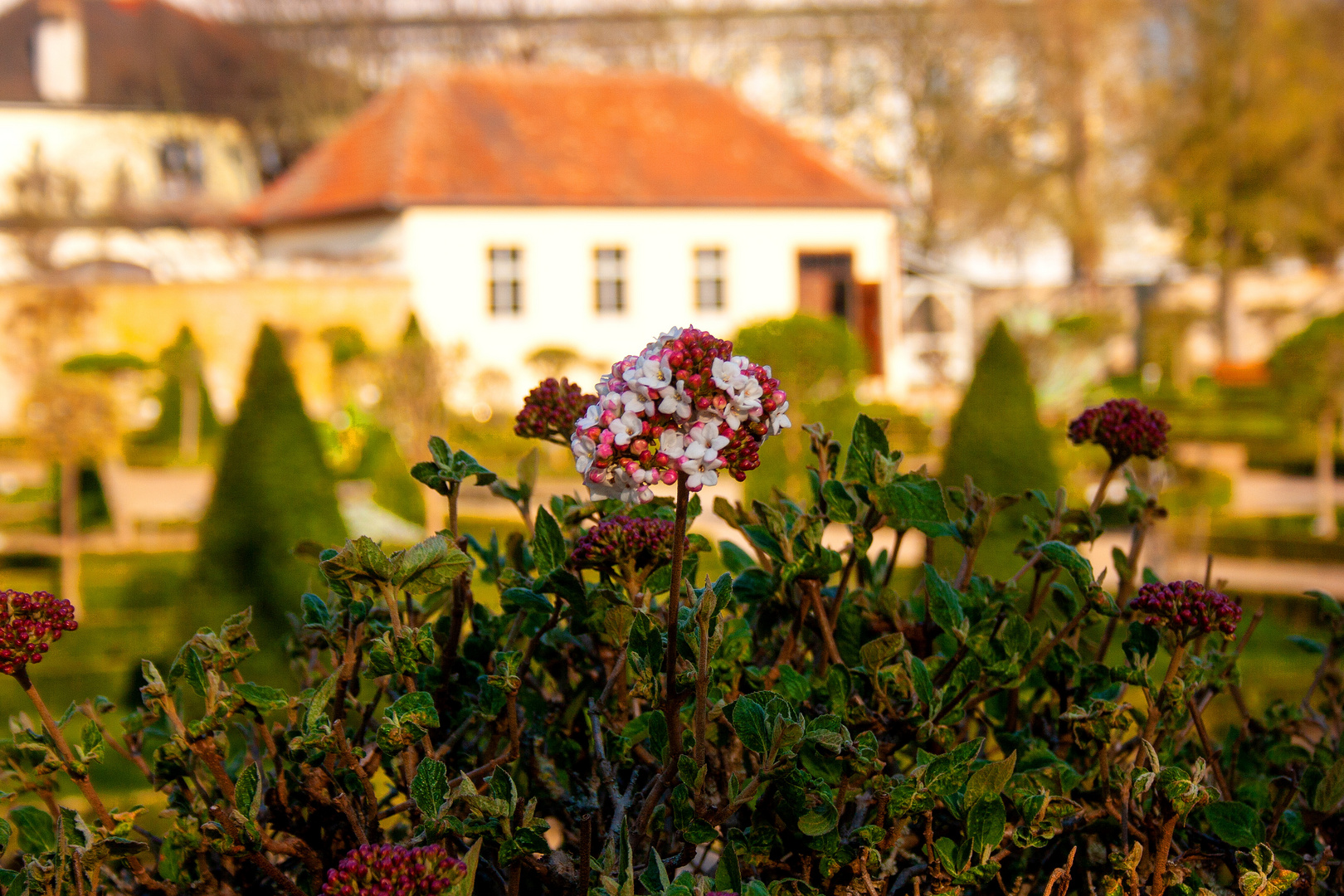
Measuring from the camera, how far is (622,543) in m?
1.34

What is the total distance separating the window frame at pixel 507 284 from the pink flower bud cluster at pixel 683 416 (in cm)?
2018

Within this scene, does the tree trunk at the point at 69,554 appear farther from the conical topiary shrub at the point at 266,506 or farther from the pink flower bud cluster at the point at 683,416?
the pink flower bud cluster at the point at 683,416

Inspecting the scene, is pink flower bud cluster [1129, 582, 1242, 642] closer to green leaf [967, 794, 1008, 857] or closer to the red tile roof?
green leaf [967, 794, 1008, 857]

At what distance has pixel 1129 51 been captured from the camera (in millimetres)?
30938

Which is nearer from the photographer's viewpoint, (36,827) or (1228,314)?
(36,827)

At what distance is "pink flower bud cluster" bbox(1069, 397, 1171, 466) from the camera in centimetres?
173

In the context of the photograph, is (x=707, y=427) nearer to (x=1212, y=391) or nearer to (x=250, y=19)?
(x=1212, y=391)

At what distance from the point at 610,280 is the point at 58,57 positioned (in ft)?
59.5

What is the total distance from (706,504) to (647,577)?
10.00m

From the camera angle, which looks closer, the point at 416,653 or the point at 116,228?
the point at 416,653

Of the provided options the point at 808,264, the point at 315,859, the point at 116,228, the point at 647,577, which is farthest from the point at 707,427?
the point at 116,228

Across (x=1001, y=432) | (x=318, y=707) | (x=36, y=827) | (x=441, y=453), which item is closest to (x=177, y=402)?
(x=1001, y=432)

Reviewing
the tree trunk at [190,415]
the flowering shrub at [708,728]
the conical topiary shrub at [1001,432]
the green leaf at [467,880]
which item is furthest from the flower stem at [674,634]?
the tree trunk at [190,415]

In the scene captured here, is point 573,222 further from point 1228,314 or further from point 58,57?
point 58,57
